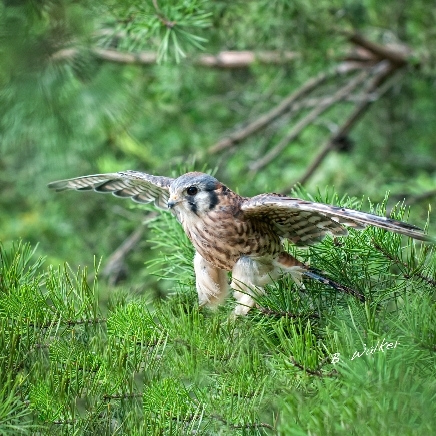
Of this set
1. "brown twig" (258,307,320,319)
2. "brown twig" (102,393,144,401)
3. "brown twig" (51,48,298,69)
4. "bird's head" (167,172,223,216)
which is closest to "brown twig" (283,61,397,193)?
"brown twig" (51,48,298,69)

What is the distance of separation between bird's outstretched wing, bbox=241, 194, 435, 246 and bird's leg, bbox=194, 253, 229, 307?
0.20m

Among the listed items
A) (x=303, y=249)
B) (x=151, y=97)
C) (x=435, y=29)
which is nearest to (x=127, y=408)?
(x=303, y=249)

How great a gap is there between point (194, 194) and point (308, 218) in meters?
0.39

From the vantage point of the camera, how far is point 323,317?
137 cm

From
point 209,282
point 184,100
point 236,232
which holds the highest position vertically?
point 236,232

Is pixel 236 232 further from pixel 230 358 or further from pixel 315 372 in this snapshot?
pixel 315 372

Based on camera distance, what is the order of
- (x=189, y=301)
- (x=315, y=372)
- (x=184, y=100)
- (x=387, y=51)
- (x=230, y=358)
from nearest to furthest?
(x=315, y=372)
(x=230, y=358)
(x=189, y=301)
(x=387, y=51)
(x=184, y=100)

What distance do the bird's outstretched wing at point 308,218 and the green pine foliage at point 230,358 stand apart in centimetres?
10

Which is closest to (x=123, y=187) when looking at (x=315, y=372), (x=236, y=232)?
(x=236, y=232)

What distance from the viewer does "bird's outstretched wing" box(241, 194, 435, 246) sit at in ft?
4.56

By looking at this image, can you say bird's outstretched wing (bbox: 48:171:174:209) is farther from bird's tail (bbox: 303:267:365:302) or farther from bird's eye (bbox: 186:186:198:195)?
bird's tail (bbox: 303:267:365:302)

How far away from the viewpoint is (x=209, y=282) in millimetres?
1811

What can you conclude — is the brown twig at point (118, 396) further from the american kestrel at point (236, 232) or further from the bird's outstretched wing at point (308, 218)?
the bird's outstretched wing at point (308, 218)

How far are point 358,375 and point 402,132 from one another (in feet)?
13.9
